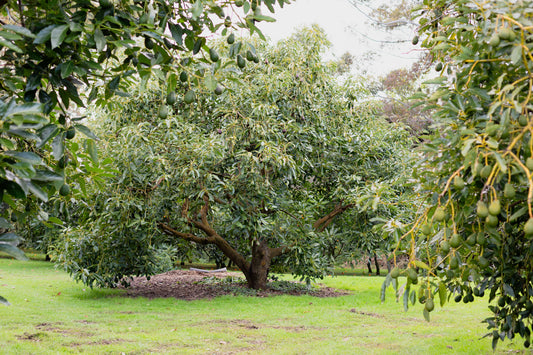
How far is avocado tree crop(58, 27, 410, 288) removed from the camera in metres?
8.15

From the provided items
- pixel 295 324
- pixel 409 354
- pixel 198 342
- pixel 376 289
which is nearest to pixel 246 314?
pixel 295 324

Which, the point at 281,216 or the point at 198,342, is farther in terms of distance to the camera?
the point at 281,216

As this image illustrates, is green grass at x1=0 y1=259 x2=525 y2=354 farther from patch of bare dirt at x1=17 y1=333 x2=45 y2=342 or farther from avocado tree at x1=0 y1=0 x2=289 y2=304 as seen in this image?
avocado tree at x1=0 y1=0 x2=289 y2=304

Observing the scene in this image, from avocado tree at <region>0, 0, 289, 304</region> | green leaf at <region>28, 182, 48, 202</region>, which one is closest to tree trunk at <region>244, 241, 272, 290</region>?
avocado tree at <region>0, 0, 289, 304</region>

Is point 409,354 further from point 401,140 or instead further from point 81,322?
point 401,140

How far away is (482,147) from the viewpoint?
1.94 m

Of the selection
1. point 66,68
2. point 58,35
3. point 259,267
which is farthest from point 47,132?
point 259,267

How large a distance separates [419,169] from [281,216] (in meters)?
7.19

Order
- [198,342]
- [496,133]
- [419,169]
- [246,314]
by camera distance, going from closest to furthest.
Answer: [496,133], [419,169], [198,342], [246,314]

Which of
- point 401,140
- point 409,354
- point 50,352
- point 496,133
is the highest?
point 401,140

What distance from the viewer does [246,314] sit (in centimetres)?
814

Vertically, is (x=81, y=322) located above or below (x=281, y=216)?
below

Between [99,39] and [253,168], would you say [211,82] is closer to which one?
[99,39]

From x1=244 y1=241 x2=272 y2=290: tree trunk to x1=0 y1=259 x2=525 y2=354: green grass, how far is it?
117 centimetres
